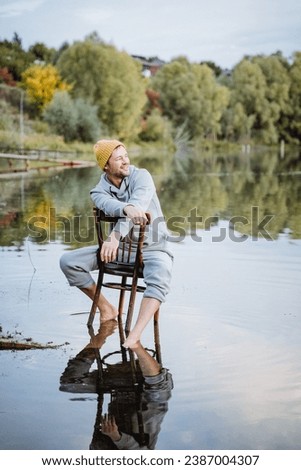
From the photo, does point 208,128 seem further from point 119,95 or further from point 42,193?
point 42,193

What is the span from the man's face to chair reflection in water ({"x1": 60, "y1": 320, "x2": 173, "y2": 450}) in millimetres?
939

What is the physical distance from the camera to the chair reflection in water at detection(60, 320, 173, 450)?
3092mm

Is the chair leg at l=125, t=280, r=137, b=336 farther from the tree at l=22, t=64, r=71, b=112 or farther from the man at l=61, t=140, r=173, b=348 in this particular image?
the tree at l=22, t=64, r=71, b=112

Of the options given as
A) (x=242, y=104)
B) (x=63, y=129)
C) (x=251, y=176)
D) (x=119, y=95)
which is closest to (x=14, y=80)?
(x=63, y=129)

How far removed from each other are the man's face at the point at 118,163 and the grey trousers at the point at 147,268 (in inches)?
18.5

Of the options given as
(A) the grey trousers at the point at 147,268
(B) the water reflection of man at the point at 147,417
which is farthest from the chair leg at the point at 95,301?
(B) the water reflection of man at the point at 147,417

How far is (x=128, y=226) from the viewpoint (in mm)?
4430

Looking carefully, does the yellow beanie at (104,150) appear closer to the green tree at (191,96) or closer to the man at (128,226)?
the man at (128,226)

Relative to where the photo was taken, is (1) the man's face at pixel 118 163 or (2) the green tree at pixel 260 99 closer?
(1) the man's face at pixel 118 163

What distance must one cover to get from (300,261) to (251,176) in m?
14.8

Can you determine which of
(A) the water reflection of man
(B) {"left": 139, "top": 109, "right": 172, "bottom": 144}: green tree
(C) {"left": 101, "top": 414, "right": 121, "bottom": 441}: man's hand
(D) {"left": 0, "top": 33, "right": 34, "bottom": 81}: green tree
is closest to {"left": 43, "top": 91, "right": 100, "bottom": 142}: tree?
(D) {"left": 0, "top": 33, "right": 34, "bottom": 81}: green tree

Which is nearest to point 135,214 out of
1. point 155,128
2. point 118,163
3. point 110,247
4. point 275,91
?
point 110,247

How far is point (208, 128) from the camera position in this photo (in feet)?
153

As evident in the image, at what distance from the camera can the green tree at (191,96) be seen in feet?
144
